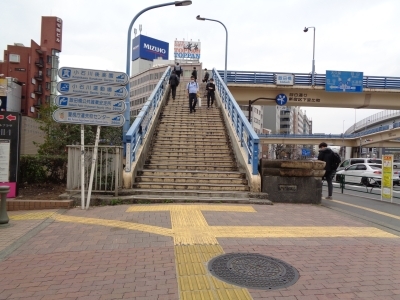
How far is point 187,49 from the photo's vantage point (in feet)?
290

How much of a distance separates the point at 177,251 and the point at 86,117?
168 inches

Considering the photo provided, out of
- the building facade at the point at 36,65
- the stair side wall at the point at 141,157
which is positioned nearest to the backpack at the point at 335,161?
the stair side wall at the point at 141,157

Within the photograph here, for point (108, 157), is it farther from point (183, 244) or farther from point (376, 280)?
point (376, 280)

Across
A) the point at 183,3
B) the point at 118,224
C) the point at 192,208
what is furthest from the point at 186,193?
the point at 183,3

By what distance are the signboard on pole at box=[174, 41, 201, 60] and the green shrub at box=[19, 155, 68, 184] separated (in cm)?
8286

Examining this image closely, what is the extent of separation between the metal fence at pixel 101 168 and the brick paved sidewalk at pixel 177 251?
0.87 metres

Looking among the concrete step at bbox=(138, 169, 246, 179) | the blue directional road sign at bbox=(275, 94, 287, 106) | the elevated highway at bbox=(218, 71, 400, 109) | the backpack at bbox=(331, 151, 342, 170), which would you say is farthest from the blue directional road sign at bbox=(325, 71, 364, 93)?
the concrete step at bbox=(138, 169, 246, 179)

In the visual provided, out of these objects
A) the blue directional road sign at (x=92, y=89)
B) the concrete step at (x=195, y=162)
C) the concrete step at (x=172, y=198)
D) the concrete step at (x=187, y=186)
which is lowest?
the concrete step at (x=172, y=198)

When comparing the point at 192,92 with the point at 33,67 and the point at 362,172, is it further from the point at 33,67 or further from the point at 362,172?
the point at 33,67

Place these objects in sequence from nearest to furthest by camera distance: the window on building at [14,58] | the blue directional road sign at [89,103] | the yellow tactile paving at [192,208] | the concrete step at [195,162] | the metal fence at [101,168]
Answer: the yellow tactile paving at [192,208]
the blue directional road sign at [89,103]
the metal fence at [101,168]
the concrete step at [195,162]
the window on building at [14,58]

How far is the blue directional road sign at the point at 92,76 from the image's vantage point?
286 inches

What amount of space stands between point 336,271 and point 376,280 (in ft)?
1.40

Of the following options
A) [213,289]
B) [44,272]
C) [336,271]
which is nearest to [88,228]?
[44,272]

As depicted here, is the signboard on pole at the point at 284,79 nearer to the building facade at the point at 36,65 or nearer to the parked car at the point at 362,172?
the parked car at the point at 362,172
